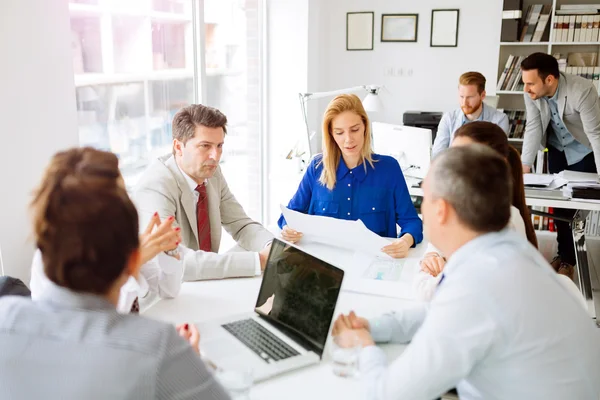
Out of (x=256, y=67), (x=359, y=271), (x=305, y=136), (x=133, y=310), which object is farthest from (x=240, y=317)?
(x=256, y=67)

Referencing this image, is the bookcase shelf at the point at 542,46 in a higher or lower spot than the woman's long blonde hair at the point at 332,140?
higher

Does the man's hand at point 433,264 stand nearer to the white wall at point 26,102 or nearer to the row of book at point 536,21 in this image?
the white wall at point 26,102

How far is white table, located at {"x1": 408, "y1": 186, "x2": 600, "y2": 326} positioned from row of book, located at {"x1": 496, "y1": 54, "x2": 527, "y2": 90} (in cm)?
173

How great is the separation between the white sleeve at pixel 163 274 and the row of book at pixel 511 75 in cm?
410

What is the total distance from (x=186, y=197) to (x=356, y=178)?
2.55ft

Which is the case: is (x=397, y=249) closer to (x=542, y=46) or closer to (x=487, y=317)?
(x=487, y=317)

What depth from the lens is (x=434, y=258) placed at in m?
1.98

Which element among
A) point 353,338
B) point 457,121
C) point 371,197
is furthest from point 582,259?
point 353,338

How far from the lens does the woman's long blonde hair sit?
2520 mm

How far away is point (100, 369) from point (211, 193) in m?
1.58

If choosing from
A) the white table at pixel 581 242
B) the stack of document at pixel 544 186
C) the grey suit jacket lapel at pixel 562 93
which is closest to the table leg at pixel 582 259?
the white table at pixel 581 242

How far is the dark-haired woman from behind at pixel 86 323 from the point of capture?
85cm

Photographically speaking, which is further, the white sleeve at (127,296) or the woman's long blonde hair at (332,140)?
the woman's long blonde hair at (332,140)

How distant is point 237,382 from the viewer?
4.12 feet
